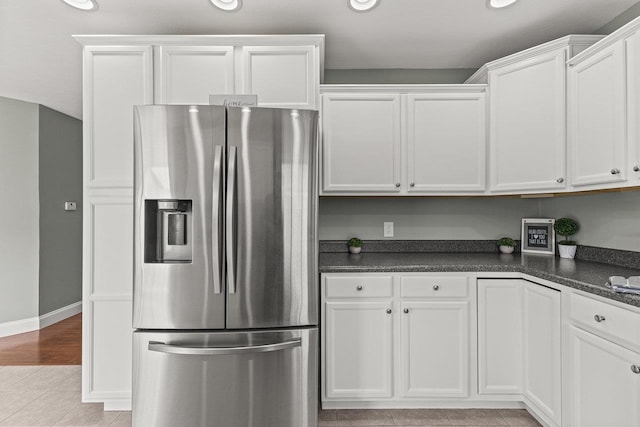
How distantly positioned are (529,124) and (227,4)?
80.3 inches

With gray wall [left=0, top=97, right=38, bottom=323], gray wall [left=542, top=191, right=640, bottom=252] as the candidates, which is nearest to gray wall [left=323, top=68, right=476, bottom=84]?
gray wall [left=542, top=191, right=640, bottom=252]

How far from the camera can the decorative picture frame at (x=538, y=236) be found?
273cm

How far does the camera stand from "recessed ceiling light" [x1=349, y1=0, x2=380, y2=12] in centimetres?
212

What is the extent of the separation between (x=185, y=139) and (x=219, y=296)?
2.62ft

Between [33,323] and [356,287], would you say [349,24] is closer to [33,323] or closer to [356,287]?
[356,287]

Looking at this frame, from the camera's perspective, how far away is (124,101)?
7.45ft

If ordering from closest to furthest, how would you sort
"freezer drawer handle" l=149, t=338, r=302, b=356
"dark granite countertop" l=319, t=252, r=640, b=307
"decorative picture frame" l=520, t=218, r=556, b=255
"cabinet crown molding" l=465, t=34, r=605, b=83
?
1. "freezer drawer handle" l=149, t=338, r=302, b=356
2. "dark granite countertop" l=319, t=252, r=640, b=307
3. "cabinet crown molding" l=465, t=34, r=605, b=83
4. "decorative picture frame" l=520, t=218, r=556, b=255

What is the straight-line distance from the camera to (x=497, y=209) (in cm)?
298

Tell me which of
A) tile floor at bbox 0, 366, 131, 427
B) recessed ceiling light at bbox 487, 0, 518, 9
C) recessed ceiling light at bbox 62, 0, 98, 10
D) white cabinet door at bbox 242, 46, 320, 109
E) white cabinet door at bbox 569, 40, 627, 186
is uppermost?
recessed ceiling light at bbox 487, 0, 518, 9

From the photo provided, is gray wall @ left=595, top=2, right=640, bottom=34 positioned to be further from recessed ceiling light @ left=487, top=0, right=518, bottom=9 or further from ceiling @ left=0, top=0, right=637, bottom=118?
recessed ceiling light @ left=487, top=0, right=518, bottom=9

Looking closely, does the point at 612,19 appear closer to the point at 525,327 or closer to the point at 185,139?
the point at 525,327

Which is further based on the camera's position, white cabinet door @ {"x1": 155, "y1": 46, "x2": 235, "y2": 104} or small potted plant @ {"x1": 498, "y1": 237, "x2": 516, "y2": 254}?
small potted plant @ {"x1": 498, "y1": 237, "x2": 516, "y2": 254}

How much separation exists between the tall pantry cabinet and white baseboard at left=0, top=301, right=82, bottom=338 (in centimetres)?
247

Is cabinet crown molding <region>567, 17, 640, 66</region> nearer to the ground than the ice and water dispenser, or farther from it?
farther from it
